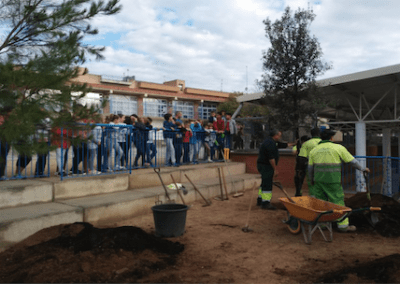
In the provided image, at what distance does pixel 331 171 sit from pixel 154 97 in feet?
135

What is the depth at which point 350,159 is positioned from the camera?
543cm

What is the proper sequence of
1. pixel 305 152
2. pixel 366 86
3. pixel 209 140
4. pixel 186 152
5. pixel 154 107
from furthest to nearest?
1. pixel 154 107
2. pixel 366 86
3. pixel 209 140
4. pixel 186 152
5. pixel 305 152

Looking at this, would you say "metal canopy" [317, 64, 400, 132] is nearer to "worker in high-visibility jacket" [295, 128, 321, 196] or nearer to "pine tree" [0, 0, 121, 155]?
"worker in high-visibility jacket" [295, 128, 321, 196]

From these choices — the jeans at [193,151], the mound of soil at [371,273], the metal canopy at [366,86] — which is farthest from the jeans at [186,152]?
the mound of soil at [371,273]

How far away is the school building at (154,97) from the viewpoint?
1586 inches

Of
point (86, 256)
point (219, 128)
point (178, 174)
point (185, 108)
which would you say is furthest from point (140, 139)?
point (185, 108)

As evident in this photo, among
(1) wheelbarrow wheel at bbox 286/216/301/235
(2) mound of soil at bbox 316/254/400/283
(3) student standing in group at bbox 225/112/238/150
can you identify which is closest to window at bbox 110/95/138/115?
(3) student standing in group at bbox 225/112/238/150

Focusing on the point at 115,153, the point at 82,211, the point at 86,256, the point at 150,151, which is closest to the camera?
the point at 86,256

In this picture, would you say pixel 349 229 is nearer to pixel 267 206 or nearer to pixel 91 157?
pixel 267 206

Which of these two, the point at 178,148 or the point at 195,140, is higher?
the point at 195,140

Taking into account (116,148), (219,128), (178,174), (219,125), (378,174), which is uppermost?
(219,125)

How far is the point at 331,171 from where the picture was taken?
5453mm

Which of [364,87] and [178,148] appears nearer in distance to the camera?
[178,148]

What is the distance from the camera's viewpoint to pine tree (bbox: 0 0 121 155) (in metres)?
2.79
